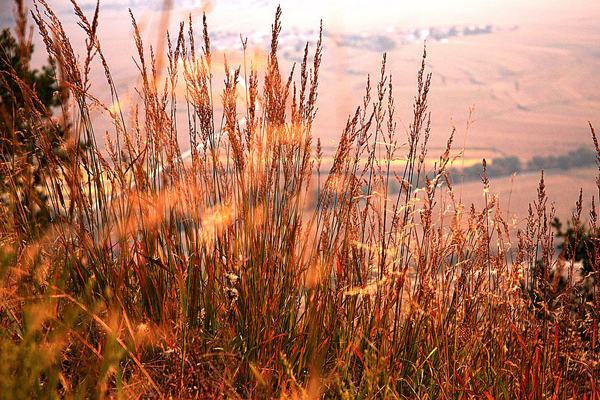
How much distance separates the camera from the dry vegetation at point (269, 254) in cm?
189

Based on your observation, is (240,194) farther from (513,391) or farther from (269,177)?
(513,391)

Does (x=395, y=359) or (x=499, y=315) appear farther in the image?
(x=499, y=315)

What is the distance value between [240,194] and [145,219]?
35cm

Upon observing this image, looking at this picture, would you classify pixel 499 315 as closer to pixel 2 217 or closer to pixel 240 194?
pixel 240 194

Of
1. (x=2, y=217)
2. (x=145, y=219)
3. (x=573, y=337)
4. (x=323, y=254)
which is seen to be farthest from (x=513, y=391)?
(x=2, y=217)

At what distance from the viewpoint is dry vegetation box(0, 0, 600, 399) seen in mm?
1891

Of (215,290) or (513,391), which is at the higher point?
(215,290)

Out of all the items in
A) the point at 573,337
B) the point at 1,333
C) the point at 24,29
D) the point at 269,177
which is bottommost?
the point at 573,337

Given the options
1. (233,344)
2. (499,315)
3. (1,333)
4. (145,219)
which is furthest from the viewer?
(499,315)

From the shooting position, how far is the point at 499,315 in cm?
236

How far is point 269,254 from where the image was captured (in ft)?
6.50

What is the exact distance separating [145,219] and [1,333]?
1.91 feet

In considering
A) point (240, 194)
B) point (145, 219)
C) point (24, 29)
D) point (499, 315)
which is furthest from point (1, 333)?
point (499, 315)

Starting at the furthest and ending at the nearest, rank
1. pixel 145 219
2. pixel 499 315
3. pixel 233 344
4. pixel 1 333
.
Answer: pixel 499 315
pixel 145 219
pixel 233 344
pixel 1 333
